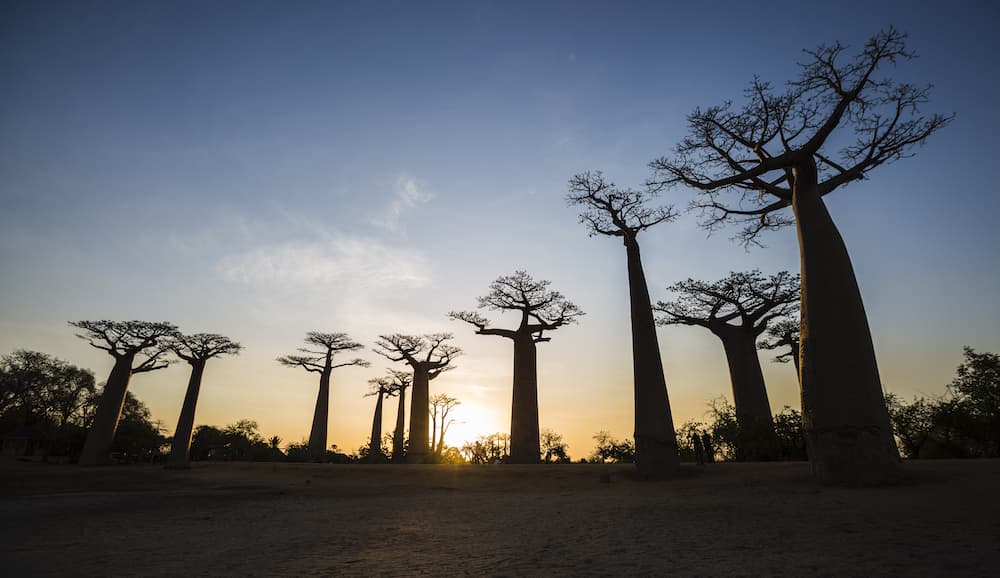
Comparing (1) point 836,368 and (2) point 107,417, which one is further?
(2) point 107,417

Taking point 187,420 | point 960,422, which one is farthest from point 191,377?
point 960,422

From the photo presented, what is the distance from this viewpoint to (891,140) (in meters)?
8.77

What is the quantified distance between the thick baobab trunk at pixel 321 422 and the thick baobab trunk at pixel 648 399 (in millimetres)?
20347

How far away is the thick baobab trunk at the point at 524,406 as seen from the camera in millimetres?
18906

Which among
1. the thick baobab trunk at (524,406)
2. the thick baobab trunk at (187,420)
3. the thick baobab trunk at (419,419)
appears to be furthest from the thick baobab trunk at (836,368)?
the thick baobab trunk at (187,420)

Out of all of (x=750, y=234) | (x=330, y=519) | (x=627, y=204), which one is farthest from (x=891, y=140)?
(x=330, y=519)

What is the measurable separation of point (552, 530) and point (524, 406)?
14290 mm

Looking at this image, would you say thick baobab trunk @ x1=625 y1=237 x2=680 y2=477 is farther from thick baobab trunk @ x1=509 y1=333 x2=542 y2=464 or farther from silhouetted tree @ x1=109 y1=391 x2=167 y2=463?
silhouetted tree @ x1=109 y1=391 x2=167 y2=463

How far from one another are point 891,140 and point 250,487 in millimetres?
15451

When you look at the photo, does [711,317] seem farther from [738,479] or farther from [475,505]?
[475,505]

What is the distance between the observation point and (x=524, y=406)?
1930cm

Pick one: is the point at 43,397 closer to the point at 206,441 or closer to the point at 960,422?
the point at 206,441

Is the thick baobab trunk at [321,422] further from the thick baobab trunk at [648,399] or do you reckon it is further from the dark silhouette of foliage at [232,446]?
the thick baobab trunk at [648,399]

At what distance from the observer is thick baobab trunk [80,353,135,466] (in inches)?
899
